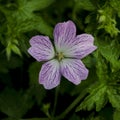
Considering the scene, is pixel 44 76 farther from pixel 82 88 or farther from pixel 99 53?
pixel 82 88

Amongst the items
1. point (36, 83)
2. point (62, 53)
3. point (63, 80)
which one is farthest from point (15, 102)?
point (62, 53)

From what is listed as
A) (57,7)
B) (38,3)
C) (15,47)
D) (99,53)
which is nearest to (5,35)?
(15,47)

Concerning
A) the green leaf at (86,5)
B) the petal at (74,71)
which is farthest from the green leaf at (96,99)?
the green leaf at (86,5)

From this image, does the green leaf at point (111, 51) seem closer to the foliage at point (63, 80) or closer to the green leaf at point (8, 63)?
the foliage at point (63, 80)

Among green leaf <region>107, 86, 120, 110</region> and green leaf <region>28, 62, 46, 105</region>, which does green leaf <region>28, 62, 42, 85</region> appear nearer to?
green leaf <region>28, 62, 46, 105</region>

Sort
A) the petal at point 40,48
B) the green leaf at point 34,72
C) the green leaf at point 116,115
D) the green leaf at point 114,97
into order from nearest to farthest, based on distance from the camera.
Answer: the petal at point 40,48 < the green leaf at point 114,97 < the green leaf at point 116,115 < the green leaf at point 34,72

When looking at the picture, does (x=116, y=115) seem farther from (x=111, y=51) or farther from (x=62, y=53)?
(x=62, y=53)
